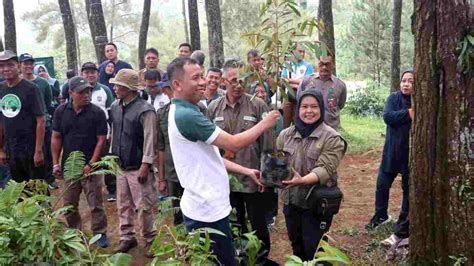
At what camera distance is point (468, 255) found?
324cm

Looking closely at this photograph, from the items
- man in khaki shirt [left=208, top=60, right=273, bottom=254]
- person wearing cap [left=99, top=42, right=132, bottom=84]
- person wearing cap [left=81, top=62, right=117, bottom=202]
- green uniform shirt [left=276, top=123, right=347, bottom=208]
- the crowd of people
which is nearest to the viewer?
the crowd of people

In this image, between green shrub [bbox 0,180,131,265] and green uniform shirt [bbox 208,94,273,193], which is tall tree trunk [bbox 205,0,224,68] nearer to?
green uniform shirt [bbox 208,94,273,193]

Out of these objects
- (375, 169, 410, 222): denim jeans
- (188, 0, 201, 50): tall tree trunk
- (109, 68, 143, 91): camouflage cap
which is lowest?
(375, 169, 410, 222): denim jeans

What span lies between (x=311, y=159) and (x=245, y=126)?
80 centimetres

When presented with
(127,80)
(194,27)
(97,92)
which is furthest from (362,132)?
(127,80)

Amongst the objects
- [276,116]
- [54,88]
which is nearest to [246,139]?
[276,116]

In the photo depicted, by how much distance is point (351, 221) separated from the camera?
18.5 feet

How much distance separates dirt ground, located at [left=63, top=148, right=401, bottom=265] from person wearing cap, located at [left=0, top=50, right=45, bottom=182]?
1.04 metres

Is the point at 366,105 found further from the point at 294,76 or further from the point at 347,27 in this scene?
the point at 347,27

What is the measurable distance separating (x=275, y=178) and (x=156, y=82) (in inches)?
122

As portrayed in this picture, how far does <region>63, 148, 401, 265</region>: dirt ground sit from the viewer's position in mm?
4652

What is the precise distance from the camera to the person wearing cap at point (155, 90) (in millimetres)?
5859

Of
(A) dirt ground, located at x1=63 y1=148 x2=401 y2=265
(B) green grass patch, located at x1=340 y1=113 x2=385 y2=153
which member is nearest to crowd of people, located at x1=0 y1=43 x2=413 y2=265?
(A) dirt ground, located at x1=63 y1=148 x2=401 y2=265

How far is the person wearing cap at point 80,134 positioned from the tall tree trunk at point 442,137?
3.01 meters
